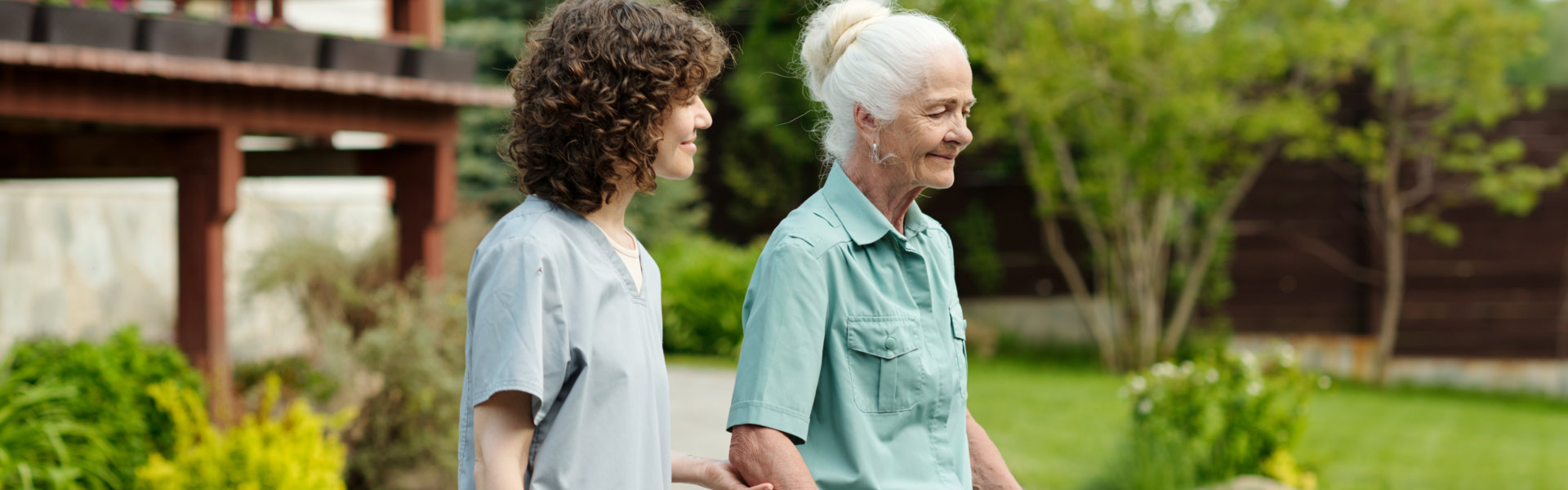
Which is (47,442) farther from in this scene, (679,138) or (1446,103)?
(1446,103)

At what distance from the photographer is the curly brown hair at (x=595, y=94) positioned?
1522mm

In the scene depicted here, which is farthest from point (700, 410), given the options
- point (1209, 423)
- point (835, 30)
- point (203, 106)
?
point (835, 30)

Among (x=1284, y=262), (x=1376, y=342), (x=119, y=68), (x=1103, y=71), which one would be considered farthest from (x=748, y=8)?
(x=119, y=68)

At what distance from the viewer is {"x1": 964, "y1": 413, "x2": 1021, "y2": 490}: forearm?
1971 millimetres

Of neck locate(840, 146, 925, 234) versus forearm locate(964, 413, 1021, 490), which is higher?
neck locate(840, 146, 925, 234)

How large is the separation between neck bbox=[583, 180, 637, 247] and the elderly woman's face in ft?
1.25

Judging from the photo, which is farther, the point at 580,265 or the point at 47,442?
the point at 47,442

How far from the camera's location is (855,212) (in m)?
1.79

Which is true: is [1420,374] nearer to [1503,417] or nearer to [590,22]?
[1503,417]

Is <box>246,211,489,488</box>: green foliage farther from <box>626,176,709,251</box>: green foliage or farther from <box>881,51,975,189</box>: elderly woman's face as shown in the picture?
<box>626,176,709,251</box>: green foliage

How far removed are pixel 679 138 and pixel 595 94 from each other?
148 millimetres

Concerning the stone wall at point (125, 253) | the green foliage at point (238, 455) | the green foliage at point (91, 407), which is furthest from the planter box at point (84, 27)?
the stone wall at point (125, 253)

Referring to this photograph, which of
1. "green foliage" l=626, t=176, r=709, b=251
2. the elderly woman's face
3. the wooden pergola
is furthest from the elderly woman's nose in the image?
"green foliage" l=626, t=176, r=709, b=251

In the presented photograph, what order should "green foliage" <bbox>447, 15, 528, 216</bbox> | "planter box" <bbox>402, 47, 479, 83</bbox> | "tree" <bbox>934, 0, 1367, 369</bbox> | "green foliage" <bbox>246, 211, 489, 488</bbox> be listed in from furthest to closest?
"green foliage" <bbox>447, 15, 528, 216</bbox>
"tree" <bbox>934, 0, 1367, 369</bbox>
"planter box" <bbox>402, 47, 479, 83</bbox>
"green foliage" <bbox>246, 211, 489, 488</bbox>
